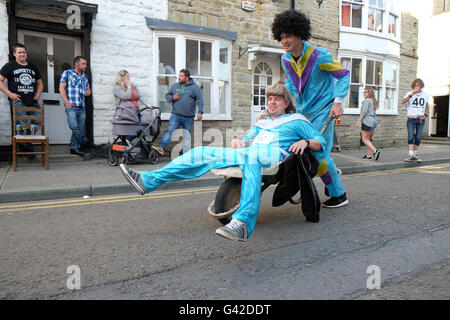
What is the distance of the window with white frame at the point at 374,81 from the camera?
540 inches

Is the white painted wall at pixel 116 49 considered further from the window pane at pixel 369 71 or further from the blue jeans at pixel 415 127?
the window pane at pixel 369 71

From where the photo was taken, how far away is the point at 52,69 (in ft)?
28.4

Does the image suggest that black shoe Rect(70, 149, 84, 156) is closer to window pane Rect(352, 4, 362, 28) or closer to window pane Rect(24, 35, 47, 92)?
window pane Rect(24, 35, 47, 92)

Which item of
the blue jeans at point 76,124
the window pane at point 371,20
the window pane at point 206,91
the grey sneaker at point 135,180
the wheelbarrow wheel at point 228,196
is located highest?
the window pane at point 371,20

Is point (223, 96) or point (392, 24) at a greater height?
point (392, 24)

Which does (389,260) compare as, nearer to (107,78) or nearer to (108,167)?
(108,167)

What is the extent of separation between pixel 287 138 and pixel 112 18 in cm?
691

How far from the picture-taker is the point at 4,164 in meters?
7.73

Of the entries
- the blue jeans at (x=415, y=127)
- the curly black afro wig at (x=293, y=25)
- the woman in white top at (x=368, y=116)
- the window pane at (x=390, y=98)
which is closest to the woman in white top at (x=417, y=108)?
the blue jeans at (x=415, y=127)

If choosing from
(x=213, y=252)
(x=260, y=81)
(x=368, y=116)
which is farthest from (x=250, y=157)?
(x=260, y=81)

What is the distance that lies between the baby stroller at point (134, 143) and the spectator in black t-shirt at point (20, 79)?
174 centimetres

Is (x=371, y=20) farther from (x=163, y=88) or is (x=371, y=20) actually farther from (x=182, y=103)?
(x=182, y=103)

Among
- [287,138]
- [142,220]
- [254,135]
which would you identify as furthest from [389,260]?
[142,220]

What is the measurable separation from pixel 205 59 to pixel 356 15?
22.2ft
